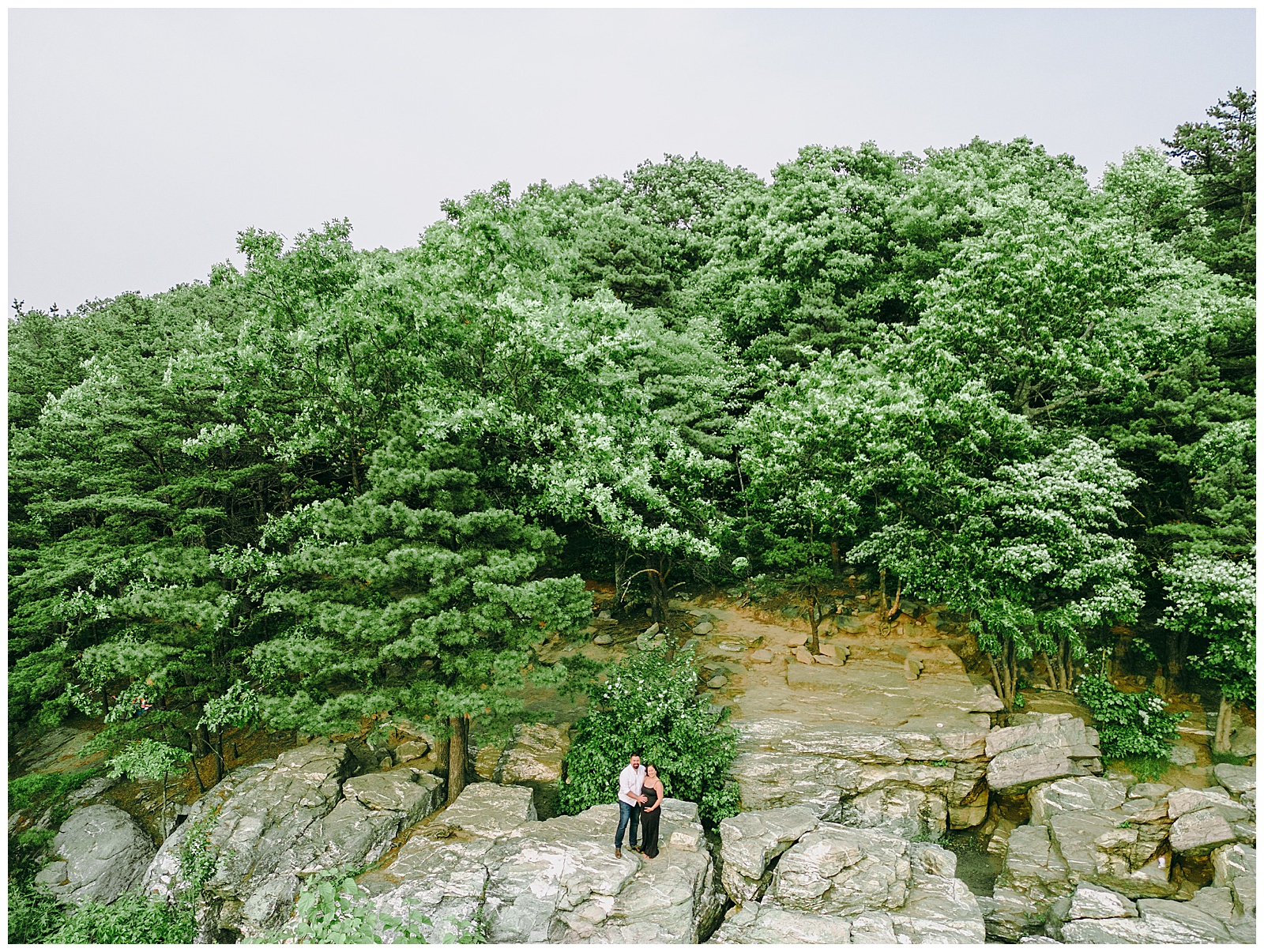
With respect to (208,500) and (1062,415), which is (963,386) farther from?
(208,500)

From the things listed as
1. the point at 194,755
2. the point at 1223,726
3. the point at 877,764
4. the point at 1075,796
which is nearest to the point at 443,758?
the point at 194,755

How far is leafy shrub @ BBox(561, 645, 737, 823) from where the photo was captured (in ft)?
43.1

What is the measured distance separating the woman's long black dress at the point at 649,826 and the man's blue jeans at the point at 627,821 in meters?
0.18

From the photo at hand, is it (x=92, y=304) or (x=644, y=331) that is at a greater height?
(x=92, y=304)

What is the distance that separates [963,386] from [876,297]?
8.94 m

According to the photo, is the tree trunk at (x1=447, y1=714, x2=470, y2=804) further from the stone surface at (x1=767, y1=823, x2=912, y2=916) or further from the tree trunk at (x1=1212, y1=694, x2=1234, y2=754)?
the tree trunk at (x1=1212, y1=694, x2=1234, y2=754)

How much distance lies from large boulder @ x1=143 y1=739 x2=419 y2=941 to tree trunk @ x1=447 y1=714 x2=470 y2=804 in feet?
1.82

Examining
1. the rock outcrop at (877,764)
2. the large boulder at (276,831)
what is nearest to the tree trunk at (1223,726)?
the rock outcrop at (877,764)

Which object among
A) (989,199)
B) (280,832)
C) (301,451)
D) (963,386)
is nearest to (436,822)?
(280,832)

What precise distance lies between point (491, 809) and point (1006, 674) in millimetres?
13190

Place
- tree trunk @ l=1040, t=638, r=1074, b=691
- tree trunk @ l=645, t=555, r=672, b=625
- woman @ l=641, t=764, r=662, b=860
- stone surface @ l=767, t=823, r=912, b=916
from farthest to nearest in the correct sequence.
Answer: tree trunk @ l=645, t=555, r=672, b=625 < tree trunk @ l=1040, t=638, r=1074, b=691 < stone surface @ l=767, t=823, r=912, b=916 < woman @ l=641, t=764, r=662, b=860

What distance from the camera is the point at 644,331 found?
63.5ft

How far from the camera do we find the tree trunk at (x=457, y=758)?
14.2m

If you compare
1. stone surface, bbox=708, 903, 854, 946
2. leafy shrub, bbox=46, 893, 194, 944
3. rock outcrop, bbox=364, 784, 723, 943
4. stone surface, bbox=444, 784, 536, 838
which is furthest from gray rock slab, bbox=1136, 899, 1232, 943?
leafy shrub, bbox=46, 893, 194, 944
